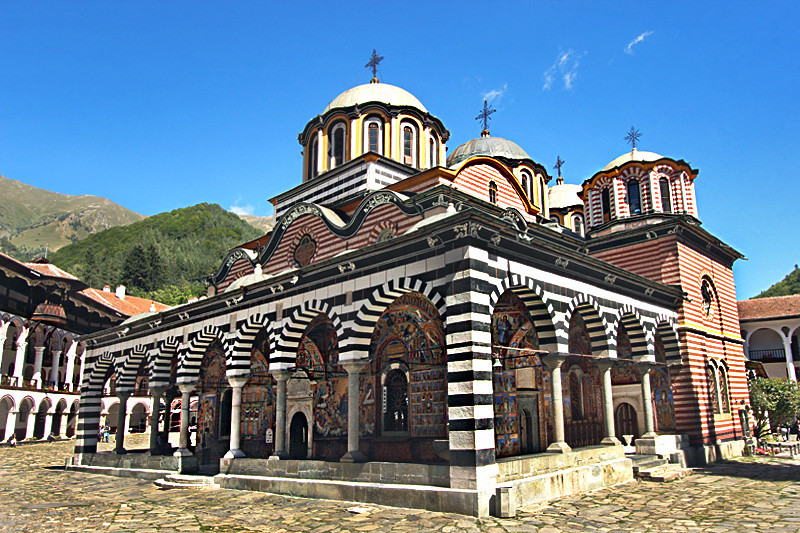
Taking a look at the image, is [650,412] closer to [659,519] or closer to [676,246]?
[676,246]

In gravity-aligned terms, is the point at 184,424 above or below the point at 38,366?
below

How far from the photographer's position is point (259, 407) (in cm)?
1558

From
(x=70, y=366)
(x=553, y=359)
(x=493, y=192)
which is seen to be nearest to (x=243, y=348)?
(x=553, y=359)

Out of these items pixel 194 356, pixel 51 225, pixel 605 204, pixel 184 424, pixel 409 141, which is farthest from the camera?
pixel 51 225

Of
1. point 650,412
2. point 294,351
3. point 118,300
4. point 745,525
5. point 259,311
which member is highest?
point 118,300

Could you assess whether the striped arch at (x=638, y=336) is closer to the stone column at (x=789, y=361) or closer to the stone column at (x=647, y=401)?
the stone column at (x=647, y=401)

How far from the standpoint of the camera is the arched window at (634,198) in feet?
60.5

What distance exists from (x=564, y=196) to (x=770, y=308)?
505 inches

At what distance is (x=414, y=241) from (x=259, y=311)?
474cm

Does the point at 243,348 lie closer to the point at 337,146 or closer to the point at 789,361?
the point at 337,146

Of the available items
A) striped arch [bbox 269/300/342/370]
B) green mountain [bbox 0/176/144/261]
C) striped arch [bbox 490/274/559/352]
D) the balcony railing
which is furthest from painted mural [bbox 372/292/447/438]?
green mountain [bbox 0/176/144/261]

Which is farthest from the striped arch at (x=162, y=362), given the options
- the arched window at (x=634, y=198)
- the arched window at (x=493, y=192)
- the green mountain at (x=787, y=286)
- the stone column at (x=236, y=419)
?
the green mountain at (x=787, y=286)

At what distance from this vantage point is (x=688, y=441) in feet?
48.7

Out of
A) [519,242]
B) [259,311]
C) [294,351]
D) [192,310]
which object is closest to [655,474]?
[519,242]
